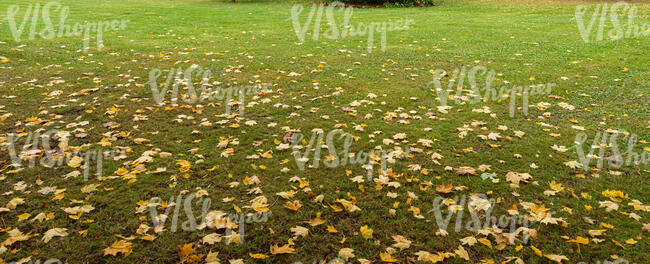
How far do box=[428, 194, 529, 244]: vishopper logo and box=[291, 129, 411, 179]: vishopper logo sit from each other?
0.94 meters

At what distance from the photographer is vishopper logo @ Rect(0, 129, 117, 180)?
491 centimetres

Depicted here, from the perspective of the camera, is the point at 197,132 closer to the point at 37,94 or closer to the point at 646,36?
the point at 37,94

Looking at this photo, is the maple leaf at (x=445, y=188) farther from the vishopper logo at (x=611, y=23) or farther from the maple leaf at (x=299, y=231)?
the vishopper logo at (x=611, y=23)

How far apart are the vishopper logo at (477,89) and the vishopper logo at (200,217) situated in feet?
13.7

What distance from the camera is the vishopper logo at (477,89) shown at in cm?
711

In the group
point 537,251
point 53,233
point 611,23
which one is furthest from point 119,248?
point 611,23

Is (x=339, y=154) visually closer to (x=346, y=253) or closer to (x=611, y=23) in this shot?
(x=346, y=253)

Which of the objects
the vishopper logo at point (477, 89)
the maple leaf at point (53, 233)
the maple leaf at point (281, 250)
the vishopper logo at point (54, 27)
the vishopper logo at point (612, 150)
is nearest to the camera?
the maple leaf at point (281, 250)

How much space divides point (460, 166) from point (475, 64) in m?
5.33

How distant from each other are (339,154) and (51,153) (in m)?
A: 3.80

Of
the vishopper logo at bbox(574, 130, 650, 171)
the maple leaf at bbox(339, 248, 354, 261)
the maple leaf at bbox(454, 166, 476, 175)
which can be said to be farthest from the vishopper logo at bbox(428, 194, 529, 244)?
the vishopper logo at bbox(574, 130, 650, 171)

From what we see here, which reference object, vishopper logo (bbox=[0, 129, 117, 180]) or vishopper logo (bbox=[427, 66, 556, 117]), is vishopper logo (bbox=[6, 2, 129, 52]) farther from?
vishopper logo (bbox=[427, 66, 556, 117])

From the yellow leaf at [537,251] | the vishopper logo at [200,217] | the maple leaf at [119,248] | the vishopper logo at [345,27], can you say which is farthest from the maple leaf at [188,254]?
the vishopper logo at [345,27]

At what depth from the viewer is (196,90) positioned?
25.3ft
